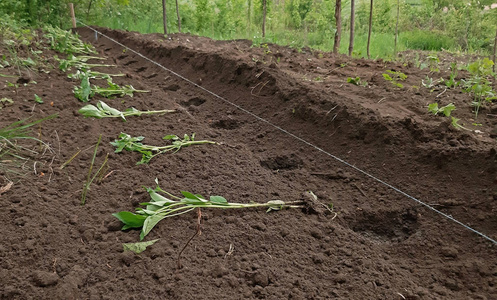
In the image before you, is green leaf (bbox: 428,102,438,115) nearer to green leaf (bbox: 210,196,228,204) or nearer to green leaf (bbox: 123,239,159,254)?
green leaf (bbox: 210,196,228,204)

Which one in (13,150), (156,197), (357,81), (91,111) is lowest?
(156,197)

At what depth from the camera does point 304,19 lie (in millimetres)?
10242

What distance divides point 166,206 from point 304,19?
9.25 m

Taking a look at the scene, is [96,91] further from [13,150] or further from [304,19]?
[304,19]

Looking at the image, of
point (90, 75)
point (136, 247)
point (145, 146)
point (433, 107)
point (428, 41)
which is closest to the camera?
point (136, 247)

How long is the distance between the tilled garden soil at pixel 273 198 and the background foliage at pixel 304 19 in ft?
13.5

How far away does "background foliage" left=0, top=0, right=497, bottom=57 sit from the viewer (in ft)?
26.5

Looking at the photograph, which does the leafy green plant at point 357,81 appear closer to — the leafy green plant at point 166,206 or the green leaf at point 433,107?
the green leaf at point 433,107

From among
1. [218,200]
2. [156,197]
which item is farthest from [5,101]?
[218,200]

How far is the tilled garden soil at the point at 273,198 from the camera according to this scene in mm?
1654

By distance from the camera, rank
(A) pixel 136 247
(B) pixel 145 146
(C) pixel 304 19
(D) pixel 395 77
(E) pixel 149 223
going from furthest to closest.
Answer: (C) pixel 304 19
(D) pixel 395 77
(B) pixel 145 146
(E) pixel 149 223
(A) pixel 136 247

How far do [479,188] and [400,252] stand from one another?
666 mm

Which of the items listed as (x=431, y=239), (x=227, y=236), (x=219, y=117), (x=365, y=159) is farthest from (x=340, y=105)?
(x=227, y=236)

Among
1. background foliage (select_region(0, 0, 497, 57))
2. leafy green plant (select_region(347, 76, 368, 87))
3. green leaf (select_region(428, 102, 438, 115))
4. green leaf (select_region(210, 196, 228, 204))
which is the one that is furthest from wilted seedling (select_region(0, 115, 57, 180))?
background foliage (select_region(0, 0, 497, 57))
